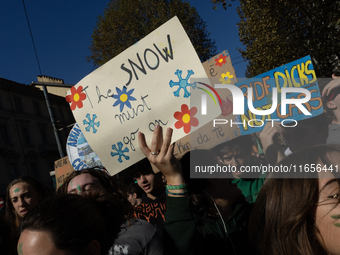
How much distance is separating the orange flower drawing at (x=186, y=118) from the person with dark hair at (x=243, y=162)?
0.99m

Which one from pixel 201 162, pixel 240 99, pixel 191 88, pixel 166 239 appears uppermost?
pixel 191 88

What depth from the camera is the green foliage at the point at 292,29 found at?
34.9 feet

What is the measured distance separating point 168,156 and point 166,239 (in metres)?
0.40

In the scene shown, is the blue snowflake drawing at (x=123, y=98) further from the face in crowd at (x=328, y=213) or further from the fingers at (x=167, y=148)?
the face in crowd at (x=328, y=213)

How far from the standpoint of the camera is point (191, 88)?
1.90 metres

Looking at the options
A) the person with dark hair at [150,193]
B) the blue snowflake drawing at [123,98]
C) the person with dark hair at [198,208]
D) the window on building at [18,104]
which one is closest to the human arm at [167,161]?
the person with dark hair at [198,208]

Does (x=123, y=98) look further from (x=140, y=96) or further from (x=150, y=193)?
(x=150, y=193)

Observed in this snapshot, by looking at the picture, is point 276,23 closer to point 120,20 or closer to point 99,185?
point 120,20

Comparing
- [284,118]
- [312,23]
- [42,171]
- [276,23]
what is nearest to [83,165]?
[284,118]

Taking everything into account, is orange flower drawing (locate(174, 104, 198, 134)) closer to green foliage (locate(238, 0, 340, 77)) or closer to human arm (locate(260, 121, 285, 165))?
human arm (locate(260, 121, 285, 165))

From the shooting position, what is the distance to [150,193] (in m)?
3.13

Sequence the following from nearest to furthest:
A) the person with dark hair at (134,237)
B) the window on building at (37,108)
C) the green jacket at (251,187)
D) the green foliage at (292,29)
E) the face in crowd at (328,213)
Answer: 1. the face in crowd at (328,213)
2. the person with dark hair at (134,237)
3. the green jacket at (251,187)
4. the green foliage at (292,29)
5. the window on building at (37,108)

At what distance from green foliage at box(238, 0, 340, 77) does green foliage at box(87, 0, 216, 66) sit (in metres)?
5.66

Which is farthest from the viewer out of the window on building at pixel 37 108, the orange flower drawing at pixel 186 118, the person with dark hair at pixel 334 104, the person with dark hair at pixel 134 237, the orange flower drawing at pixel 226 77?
the window on building at pixel 37 108
